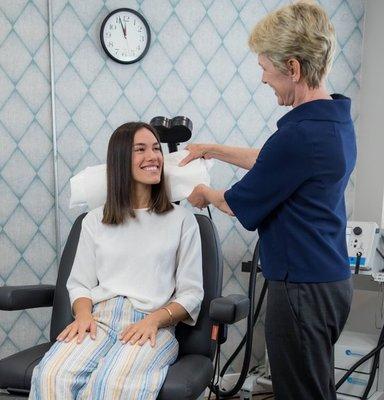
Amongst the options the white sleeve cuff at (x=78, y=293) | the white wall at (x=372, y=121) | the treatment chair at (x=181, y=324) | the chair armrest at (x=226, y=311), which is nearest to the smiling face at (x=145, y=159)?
the treatment chair at (x=181, y=324)

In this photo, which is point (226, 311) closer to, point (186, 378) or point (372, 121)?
point (186, 378)

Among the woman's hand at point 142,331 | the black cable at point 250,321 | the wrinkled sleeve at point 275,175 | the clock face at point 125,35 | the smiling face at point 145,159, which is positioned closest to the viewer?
the wrinkled sleeve at point 275,175

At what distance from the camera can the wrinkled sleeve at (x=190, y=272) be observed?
1809mm

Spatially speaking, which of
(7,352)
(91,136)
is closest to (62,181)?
(91,136)

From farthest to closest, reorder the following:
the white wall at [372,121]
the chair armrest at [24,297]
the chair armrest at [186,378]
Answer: the white wall at [372,121]
the chair armrest at [24,297]
the chair armrest at [186,378]

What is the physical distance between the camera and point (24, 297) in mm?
1820

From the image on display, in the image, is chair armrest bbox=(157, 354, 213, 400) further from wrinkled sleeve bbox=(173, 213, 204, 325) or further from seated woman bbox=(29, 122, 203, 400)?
wrinkled sleeve bbox=(173, 213, 204, 325)

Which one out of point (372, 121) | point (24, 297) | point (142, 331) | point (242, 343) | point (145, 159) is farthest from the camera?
point (372, 121)

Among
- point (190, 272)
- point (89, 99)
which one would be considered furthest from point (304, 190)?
point (89, 99)

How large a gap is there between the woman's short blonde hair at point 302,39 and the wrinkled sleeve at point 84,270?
3.17ft

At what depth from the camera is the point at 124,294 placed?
1831 millimetres

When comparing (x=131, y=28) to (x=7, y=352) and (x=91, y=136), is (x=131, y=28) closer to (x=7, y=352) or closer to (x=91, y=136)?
(x=91, y=136)

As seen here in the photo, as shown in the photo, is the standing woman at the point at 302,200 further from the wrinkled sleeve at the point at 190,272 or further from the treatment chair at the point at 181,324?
the wrinkled sleeve at the point at 190,272

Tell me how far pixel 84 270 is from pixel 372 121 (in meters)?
1.83
